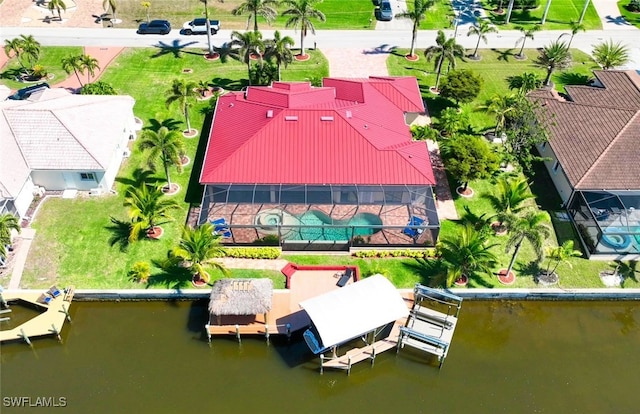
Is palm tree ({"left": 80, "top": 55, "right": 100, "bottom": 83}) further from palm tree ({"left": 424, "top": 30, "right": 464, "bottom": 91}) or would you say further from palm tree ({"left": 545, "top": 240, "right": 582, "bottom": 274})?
palm tree ({"left": 545, "top": 240, "right": 582, "bottom": 274})

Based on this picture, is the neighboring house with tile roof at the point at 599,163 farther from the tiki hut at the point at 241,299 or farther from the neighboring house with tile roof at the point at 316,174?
the tiki hut at the point at 241,299

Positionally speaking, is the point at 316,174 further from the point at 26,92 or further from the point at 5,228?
the point at 26,92

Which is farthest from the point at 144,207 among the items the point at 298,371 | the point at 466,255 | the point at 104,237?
the point at 466,255

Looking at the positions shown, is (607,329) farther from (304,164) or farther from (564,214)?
(304,164)

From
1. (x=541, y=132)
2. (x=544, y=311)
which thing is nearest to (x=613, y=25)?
(x=541, y=132)

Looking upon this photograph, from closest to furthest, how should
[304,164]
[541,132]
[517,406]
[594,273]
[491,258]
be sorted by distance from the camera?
[517,406], [491,258], [594,273], [304,164], [541,132]
